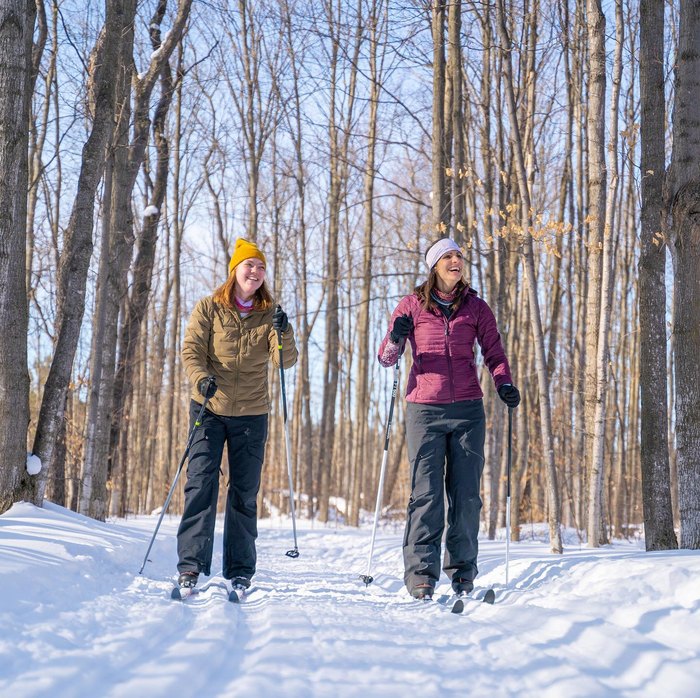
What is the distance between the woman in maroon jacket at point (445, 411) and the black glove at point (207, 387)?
1092 mm

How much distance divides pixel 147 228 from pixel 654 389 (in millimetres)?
9723

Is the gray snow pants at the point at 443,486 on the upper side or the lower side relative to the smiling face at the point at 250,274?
lower

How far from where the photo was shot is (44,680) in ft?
7.57

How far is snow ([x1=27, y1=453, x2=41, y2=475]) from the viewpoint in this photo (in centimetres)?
586

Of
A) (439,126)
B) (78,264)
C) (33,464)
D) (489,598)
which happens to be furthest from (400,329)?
(439,126)

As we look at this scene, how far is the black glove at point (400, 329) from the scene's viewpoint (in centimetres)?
470

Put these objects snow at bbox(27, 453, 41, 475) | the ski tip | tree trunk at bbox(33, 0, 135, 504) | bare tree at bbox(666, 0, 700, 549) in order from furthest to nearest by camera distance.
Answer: tree trunk at bbox(33, 0, 135, 504) < snow at bbox(27, 453, 41, 475) < bare tree at bbox(666, 0, 700, 549) < the ski tip

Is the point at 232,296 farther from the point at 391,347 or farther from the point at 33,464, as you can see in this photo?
the point at 33,464

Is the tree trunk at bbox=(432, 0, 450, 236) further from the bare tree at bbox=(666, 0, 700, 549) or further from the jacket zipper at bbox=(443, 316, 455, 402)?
the jacket zipper at bbox=(443, 316, 455, 402)

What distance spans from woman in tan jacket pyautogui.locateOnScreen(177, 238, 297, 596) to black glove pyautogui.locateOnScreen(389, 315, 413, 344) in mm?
672

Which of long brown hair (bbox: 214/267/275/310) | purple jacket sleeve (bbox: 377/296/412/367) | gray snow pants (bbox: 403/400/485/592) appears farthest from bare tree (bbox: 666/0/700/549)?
long brown hair (bbox: 214/267/275/310)

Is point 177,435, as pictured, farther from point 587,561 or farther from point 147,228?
point 587,561

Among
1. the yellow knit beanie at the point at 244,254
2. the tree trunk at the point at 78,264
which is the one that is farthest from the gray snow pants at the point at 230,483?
the tree trunk at the point at 78,264

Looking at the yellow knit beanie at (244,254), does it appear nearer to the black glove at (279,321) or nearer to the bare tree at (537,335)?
the black glove at (279,321)
